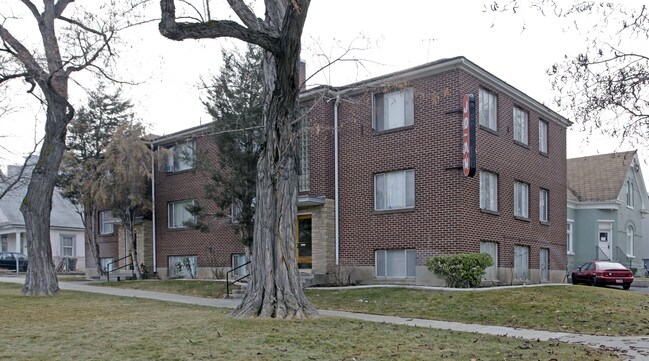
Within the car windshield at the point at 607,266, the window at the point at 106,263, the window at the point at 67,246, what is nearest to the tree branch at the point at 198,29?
the car windshield at the point at 607,266

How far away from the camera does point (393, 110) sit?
69.5 ft

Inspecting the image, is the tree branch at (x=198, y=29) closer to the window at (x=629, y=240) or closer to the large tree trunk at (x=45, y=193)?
the large tree trunk at (x=45, y=193)

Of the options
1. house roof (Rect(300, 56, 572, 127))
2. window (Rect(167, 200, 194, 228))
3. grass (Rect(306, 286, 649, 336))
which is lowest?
grass (Rect(306, 286, 649, 336))

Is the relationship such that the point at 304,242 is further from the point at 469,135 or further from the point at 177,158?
the point at 177,158

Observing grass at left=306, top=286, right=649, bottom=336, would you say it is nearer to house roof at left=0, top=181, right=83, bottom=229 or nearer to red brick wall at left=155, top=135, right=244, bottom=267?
red brick wall at left=155, top=135, right=244, bottom=267

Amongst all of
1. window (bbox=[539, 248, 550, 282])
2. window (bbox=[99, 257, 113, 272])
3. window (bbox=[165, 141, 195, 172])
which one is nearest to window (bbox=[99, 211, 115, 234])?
window (bbox=[99, 257, 113, 272])

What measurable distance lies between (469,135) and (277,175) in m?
7.91

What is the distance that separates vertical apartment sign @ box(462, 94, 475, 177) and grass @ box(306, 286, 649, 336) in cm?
376

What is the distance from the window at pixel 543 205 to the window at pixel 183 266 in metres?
14.4

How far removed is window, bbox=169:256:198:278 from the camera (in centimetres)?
2759

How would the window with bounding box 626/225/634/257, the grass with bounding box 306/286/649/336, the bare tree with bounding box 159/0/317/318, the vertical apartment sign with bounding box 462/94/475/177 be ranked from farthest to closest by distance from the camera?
1. the window with bounding box 626/225/634/257
2. the vertical apartment sign with bounding box 462/94/475/177
3. the grass with bounding box 306/286/649/336
4. the bare tree with bounding box 159/0/317/318

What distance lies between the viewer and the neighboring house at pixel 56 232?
4516 cm

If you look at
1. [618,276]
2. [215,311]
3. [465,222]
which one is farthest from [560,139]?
[215,311]

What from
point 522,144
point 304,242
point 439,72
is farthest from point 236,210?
point 522,144
